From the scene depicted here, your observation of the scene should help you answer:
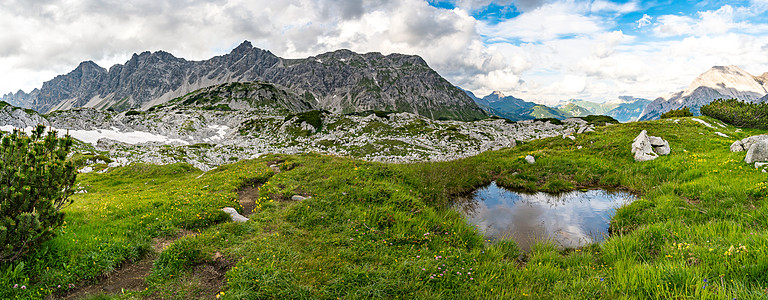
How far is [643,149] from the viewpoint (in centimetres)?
1927

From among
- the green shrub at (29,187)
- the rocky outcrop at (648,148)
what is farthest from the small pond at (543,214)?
the green shrub at (29,187)

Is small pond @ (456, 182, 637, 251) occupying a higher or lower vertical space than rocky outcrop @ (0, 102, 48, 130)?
lower

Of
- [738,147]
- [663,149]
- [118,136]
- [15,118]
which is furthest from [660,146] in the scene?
[15,118]

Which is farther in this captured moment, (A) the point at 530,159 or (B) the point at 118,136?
(B) the point at 118,136

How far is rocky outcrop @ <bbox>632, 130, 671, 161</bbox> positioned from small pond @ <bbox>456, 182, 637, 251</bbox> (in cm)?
550

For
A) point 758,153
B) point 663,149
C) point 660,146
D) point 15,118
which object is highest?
point 15,118

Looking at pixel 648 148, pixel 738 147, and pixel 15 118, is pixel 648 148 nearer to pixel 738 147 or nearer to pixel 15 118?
pixel 738 147

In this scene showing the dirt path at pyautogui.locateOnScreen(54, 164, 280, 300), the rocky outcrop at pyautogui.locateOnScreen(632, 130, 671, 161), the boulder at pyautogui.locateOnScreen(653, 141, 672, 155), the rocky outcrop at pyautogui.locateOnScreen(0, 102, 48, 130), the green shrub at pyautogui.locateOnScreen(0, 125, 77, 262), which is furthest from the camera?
the rocky outcrop at pyautogui.locateOnScreen(0, 102, 48, 130)

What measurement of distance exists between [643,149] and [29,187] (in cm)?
2861

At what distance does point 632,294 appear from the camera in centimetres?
573

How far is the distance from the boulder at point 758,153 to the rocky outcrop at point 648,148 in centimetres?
461

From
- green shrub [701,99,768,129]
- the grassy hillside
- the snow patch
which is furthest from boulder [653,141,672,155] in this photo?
the snow patch

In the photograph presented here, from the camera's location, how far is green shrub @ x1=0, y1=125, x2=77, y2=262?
19.2 ft

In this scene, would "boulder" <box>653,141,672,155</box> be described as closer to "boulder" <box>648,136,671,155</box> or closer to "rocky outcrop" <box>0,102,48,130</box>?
"boulder" <box>648,136,671,155</box>
